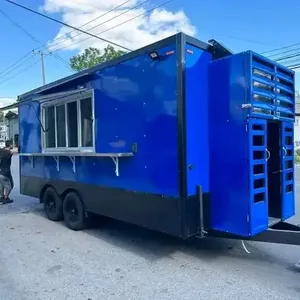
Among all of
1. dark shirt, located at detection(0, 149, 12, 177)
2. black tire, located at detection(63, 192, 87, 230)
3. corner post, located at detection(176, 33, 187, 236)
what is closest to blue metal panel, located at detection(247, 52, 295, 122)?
corner post, located at detection(176, 33, 187, 236)

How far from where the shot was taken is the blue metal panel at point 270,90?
4.39 meters

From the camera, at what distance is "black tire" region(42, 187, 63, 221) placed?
24.6 ft

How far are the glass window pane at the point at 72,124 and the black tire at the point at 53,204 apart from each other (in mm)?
1386

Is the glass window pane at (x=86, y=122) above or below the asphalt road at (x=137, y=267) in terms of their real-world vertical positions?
above

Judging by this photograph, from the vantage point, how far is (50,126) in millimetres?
7641

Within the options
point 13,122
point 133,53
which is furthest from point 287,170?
point 13,122

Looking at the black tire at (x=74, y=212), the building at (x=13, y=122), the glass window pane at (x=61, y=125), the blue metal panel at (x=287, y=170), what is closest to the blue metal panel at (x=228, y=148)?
the blue metal panel at (x=287, y=170)

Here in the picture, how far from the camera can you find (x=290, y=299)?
3.79 metres

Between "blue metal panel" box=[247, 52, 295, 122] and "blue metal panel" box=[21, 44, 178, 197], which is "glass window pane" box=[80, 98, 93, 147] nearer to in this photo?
"blue metal panel" box=[21, 44, 178, 197]

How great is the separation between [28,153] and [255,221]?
234 inches

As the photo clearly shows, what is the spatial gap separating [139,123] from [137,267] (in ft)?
6.72

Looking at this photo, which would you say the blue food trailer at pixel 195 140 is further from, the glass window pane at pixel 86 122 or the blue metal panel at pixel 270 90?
the glass window pane at pixel 86 122

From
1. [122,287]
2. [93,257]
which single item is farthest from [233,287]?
[93,257]

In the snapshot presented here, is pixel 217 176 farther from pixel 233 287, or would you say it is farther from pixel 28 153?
pixel 28 153
